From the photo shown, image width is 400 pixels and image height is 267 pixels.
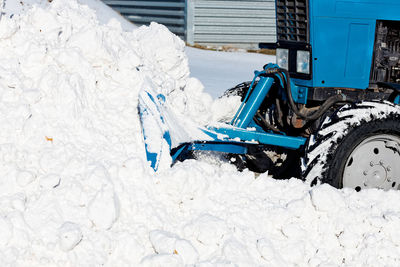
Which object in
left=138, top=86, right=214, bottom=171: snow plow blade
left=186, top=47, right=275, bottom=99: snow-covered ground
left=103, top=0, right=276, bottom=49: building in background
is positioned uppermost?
left=138, top=86, right=214, bottom=171: snow plow blade

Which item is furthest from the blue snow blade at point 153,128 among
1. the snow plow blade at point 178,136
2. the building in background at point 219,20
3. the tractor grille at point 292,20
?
the building in background at point 219,20

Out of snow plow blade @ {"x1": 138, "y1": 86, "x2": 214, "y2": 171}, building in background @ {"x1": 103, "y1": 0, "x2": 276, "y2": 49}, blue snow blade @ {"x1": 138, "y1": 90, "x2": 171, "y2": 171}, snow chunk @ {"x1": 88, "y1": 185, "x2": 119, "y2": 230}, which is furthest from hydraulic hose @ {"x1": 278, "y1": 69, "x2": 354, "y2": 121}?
building in background @ {"x1": 103, "y1": 0, "x2": 276, "y2": 49}

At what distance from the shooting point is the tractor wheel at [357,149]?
4.04m

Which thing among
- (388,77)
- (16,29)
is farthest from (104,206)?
(388,77)

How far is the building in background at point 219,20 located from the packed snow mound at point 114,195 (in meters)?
9.89

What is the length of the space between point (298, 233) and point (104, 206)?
1172mm

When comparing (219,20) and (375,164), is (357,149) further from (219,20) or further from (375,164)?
(219,20)

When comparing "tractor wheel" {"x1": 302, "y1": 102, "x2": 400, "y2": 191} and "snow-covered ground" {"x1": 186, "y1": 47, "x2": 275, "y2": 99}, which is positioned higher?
"tractor wheel" {"x1": 302, "y1": 102, "x2": 400, "y2": 191}

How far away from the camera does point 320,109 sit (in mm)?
4496

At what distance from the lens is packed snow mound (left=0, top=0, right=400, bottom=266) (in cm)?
323

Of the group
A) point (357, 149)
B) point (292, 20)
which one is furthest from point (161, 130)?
point (292, 20)

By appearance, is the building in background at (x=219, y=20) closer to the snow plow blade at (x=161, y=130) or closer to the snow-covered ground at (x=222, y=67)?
the snow-covered ground at (x=222, y=67)

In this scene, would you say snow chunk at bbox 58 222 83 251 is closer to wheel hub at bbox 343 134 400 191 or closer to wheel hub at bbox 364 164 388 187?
wheel hub at bbox 343 134 400 191

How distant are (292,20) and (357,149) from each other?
4.09 ft
